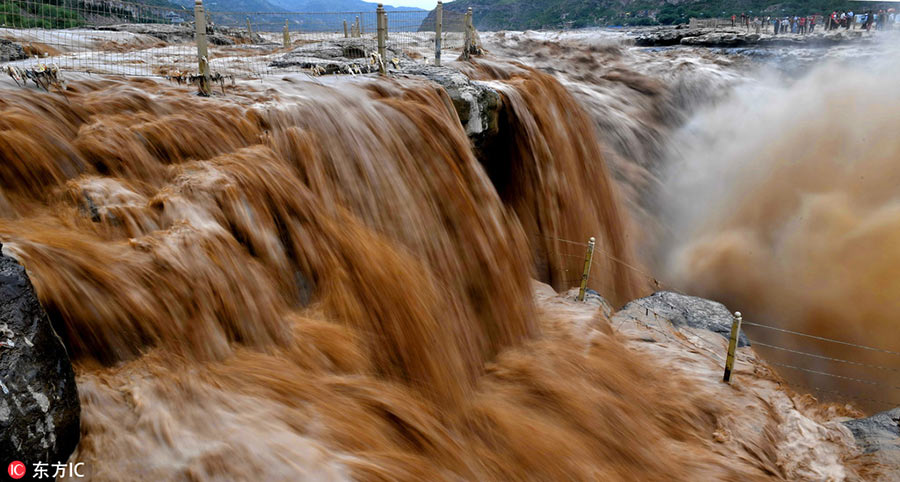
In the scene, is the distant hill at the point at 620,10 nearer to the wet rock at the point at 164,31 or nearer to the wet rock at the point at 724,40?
the wet rock at the point at 724,40

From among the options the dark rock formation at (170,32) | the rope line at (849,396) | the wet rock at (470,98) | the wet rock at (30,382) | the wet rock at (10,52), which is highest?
the dark rock formation at (170,32)

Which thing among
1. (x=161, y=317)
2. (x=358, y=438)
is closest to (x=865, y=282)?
(x=358, y=438)

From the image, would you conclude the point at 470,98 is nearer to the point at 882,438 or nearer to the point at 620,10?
the point at 882,438

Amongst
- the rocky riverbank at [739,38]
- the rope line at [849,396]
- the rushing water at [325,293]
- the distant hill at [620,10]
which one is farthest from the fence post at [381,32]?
the distant hill at [620,10]

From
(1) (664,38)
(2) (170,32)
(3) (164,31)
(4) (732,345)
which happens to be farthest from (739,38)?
(4) (732,345)

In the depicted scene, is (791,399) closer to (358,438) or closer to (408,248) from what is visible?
(408,248)

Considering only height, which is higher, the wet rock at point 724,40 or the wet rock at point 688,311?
the wet rock at point 724,40

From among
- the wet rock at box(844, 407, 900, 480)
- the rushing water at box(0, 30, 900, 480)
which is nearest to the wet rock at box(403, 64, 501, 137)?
the rushing water at box(0, 30, 900, 480)

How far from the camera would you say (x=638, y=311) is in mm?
7469

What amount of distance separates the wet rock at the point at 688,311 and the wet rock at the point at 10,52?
927 centimetres

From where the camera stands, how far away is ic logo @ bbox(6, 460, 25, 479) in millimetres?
2383

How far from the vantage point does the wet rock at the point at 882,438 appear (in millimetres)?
4816

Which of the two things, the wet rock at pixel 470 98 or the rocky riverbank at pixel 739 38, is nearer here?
the wet rock at pixel 470 98

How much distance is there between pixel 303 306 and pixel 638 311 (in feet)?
15.6
